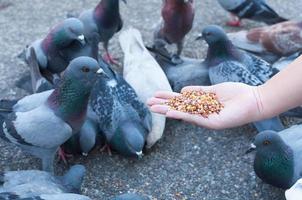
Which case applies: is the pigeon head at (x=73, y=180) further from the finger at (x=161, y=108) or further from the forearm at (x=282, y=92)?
the forearm at (x=282, y=92)

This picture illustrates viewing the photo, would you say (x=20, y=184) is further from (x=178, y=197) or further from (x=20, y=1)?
(x=20, y=1)

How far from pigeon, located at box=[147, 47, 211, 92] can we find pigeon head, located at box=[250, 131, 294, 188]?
1.29 m

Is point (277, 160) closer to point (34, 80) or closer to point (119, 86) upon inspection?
point (119, 86)

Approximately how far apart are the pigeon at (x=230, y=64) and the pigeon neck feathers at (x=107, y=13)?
94cm

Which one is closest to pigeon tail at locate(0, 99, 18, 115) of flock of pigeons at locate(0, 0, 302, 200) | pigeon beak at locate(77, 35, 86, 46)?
flock of pigeons at locate(0, 0, 302, 200)

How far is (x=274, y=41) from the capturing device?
5.48m

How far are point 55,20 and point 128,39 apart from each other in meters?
1.49

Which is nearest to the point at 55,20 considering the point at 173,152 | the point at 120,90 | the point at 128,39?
the point at 128,39

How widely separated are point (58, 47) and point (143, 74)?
0.85 m

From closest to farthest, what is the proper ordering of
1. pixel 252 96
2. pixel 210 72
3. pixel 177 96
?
pixel 252 96 → pixel 177 96 → pixel 210 72

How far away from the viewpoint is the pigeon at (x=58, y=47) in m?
4.81

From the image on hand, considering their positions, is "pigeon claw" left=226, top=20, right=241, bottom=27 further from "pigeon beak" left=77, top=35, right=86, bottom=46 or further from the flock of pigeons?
"pigeon beak" left=77, top=35, right=86, bottom=46

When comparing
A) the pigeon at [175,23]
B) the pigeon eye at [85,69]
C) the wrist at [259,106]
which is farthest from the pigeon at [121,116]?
the wrist at [259,106]

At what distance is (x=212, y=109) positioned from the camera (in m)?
3.56
